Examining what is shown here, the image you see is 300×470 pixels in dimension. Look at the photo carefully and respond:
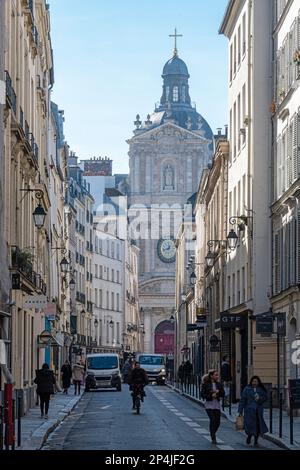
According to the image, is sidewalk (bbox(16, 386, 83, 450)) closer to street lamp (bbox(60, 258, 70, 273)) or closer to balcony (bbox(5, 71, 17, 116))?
balcony (bbox(5, 71, 17, 116))

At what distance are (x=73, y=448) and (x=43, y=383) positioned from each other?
→ 35.0 feet

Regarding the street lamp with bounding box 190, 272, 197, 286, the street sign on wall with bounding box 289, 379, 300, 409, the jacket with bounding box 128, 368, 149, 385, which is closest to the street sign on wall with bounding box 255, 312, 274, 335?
the jacket with bounding box 128, 368, 149, 385

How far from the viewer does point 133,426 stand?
3384 cm

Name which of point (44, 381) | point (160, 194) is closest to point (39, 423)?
point (44, 381)

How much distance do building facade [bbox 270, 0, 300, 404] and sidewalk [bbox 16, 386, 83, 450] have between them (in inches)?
257

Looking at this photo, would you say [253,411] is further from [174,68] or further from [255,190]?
[174,68]

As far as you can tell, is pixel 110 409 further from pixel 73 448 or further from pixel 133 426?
pixel 73 448

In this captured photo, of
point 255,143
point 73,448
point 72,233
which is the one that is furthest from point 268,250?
point 72,233

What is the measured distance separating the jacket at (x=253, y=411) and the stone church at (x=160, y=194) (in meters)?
129

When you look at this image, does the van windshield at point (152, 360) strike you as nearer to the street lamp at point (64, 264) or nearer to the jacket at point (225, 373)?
the street lamp at point (64, 264)

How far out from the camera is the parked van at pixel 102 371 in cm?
6650

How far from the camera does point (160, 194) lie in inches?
6329

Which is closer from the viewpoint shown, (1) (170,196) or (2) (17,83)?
(2) (17,83)

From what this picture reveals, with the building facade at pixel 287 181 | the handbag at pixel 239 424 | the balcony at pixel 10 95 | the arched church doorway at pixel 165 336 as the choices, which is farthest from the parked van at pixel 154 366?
the arched church doorway at pixel 165 336
